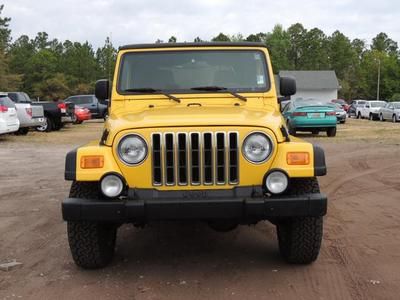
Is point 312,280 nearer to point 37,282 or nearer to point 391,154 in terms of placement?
point 37,282

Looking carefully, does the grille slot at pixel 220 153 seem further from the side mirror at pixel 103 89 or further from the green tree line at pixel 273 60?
the green tree line at pixel 273 60

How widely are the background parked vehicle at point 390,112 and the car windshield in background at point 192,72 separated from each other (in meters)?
29.4

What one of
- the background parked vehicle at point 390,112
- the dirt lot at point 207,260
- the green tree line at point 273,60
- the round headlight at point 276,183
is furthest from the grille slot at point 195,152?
the green tree line at point 273,60

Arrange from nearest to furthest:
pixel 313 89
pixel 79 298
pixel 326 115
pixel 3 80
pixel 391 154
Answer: pixel 79 298, pixel 391 154, pixel 326 115, pixel 3 80, pixel 313 89

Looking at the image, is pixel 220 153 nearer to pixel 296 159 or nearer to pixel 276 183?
pixel 276 183

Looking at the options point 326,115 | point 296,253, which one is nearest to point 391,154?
point 326,115

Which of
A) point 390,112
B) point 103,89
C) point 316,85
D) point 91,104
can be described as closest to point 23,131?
point 91,104

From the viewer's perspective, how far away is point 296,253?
16.6 feet

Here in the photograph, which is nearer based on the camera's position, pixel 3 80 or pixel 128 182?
pixel 128 182

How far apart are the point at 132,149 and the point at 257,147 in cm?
100

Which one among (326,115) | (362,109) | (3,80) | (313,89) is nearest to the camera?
(326,115)

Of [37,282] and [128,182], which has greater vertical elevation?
[128,182]

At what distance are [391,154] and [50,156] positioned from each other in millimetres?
8217

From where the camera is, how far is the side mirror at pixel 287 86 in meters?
6.52
